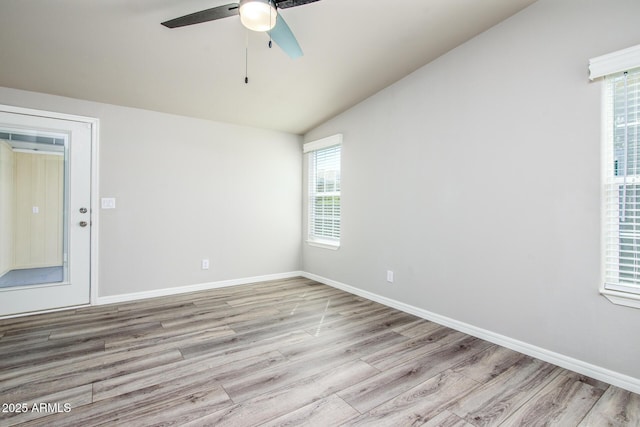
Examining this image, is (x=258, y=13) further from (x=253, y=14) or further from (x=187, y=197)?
(x=187, y=197)

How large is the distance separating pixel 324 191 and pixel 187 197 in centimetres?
196

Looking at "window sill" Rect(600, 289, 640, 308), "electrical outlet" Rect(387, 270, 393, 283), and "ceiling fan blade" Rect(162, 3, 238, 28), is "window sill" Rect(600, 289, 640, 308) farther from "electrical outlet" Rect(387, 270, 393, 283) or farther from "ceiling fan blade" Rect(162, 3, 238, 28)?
"ceiling fan blade" Rect(162, 3, 238, 28)

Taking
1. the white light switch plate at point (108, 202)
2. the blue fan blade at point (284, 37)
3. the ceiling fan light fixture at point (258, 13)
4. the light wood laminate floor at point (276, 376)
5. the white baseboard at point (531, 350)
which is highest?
the blue fan blade at point (284, 37)

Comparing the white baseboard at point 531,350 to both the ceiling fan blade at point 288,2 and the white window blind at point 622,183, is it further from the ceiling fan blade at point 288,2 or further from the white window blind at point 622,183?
the ceiling fan blade at point 288,2

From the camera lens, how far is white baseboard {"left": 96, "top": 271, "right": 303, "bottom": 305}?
3.63m

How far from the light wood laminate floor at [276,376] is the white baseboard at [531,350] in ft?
0.21

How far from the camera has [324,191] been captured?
186 inches

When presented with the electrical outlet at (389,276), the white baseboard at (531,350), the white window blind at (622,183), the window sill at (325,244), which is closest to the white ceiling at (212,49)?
the white window blind at (622,183)

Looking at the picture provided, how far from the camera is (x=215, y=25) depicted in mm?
2443

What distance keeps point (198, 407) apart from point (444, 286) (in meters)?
2.34

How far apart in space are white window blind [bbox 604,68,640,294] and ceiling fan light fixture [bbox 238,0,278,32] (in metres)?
2.25

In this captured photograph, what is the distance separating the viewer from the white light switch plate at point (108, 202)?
11.7ft

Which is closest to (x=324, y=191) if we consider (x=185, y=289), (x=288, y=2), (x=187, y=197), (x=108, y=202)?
(x=187, y=197)

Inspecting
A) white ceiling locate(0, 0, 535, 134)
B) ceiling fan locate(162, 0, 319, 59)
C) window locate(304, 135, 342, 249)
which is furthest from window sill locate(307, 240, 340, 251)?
ceiling fan locate(162, 0, 319, 59)
